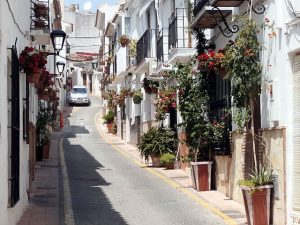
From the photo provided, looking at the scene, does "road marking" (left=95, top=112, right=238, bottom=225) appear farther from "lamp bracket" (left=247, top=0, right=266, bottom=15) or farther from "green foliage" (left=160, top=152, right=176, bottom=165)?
"lamp bracket" (left=247, top=0, right=266, bottom=15)

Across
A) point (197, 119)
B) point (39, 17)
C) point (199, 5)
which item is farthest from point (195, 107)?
point (39, 17)

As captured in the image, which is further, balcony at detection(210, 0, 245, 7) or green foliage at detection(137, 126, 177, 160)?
green foliage at detection(137, 126, 177, 160)

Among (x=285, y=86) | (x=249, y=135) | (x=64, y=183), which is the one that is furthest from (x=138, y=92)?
(x=285, y=86)

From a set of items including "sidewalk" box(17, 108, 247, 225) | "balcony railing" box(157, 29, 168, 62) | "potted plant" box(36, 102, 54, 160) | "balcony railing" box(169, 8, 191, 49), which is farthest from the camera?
"potted plant" box(36, 102, 54, 160)

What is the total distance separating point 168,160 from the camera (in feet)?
69.6

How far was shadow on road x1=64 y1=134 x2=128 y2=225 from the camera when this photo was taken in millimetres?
12461

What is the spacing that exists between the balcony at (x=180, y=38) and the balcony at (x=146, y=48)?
15.3 feet

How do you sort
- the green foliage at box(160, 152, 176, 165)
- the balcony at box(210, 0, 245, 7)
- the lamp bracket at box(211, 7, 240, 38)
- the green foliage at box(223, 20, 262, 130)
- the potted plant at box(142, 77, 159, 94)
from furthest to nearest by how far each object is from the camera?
the potted plant at box(142, 77, 159, 94) < the green foliage at box(160, 152, 176, 165) < the lamp bracket at box(211, 7, 240, 38) < the balcony at box(210, 0, 245, 7) < the green foliage at box(223, 20, 262, 130)

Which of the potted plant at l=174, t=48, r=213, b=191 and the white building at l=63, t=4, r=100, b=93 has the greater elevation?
the white building at l=63, t=4, r=100, b=93

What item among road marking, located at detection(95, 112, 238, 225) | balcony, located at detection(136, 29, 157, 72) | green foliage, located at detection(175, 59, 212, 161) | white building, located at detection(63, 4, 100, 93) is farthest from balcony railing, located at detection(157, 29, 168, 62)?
white building, located at detection(63, 4, 100, 93)

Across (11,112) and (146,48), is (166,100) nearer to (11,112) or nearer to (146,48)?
(146,48)

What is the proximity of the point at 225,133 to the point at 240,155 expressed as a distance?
4.75 ft

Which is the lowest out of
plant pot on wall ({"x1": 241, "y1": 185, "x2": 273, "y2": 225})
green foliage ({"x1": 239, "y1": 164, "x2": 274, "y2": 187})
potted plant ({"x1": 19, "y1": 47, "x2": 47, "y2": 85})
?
plant pot on wall ({"x1": 241, "y1": 185, "x2": 273, "y2": 225})

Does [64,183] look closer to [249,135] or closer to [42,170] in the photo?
[42,170]
